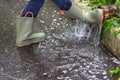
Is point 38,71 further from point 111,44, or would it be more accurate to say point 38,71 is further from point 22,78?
point 111,44

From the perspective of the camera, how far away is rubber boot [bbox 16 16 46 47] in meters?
4.33

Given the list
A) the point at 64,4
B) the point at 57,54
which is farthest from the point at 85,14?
the point at 57,54

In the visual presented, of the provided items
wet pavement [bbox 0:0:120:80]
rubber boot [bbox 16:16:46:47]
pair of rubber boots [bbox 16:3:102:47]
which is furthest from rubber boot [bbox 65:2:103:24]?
rubber boot [bbox 16:16:46:47]

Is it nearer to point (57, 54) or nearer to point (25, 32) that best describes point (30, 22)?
point (25, 32)

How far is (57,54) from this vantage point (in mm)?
4160

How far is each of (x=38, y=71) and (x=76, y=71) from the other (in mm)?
432

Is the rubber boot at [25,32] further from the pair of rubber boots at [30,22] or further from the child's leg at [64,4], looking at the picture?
the child's leg at [64,4]

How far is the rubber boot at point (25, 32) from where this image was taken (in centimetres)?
433

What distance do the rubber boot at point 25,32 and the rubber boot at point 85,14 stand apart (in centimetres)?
51

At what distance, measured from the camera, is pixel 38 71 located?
12.5 feet

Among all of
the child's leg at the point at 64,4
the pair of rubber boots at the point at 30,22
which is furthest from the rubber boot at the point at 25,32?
the child's leg at the point at 64,4

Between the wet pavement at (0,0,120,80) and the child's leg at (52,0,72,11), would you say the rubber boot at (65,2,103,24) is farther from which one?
the wet pavement at (0,0,120,80)

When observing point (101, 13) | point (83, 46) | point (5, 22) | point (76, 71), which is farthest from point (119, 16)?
point (5, 22)

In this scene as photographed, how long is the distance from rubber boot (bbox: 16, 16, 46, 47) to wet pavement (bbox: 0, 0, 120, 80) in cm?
8
